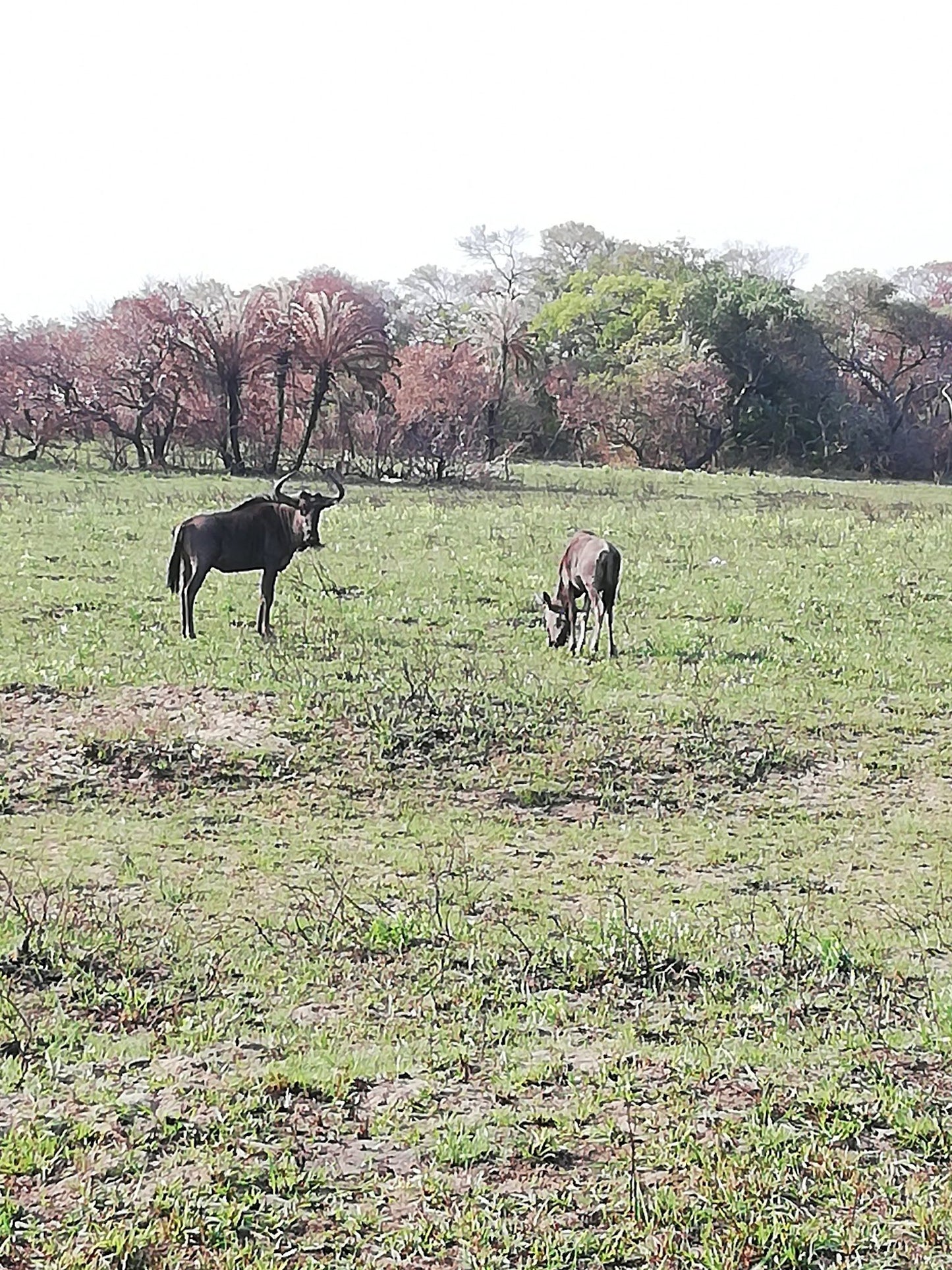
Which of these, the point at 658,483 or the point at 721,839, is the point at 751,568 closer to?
the point at 721,839

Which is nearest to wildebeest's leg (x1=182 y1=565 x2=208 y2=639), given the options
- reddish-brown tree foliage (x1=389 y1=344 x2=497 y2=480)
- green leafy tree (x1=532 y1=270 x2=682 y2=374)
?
reddish-brown tree foliage (x1=389 y1=344 x2=497 y2=480)

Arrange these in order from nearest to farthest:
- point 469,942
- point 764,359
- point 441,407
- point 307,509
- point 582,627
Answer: point 469,942, point 582,627, point 307,509, point 441,407, point 764,359

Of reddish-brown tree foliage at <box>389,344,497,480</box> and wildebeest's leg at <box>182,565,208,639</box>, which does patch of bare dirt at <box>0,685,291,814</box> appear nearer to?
wildebeest's leg at <box>182,565,208,639</box>

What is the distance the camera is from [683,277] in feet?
215

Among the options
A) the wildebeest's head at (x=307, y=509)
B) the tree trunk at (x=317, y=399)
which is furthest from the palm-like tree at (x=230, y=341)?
the wildebeest's head at (x=307, y=509)

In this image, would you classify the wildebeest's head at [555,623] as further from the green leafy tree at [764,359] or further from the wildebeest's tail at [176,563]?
the green leafy tree at [764,359]

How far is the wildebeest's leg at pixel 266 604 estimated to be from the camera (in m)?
13.7

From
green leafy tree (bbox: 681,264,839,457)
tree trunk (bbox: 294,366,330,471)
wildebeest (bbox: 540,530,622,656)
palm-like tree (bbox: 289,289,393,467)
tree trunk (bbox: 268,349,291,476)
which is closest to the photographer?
wildebeest (bbox: 540,530,622,656)

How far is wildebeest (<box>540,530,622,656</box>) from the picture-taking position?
517 inches

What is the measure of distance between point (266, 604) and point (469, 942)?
769cm

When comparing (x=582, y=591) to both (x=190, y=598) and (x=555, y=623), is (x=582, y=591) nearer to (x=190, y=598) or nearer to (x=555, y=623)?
(x=555, y=623)

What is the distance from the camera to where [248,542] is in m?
14.1

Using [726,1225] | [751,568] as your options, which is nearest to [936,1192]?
[726,1225]

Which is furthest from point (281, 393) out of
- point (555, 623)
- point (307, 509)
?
point (555, 623)
